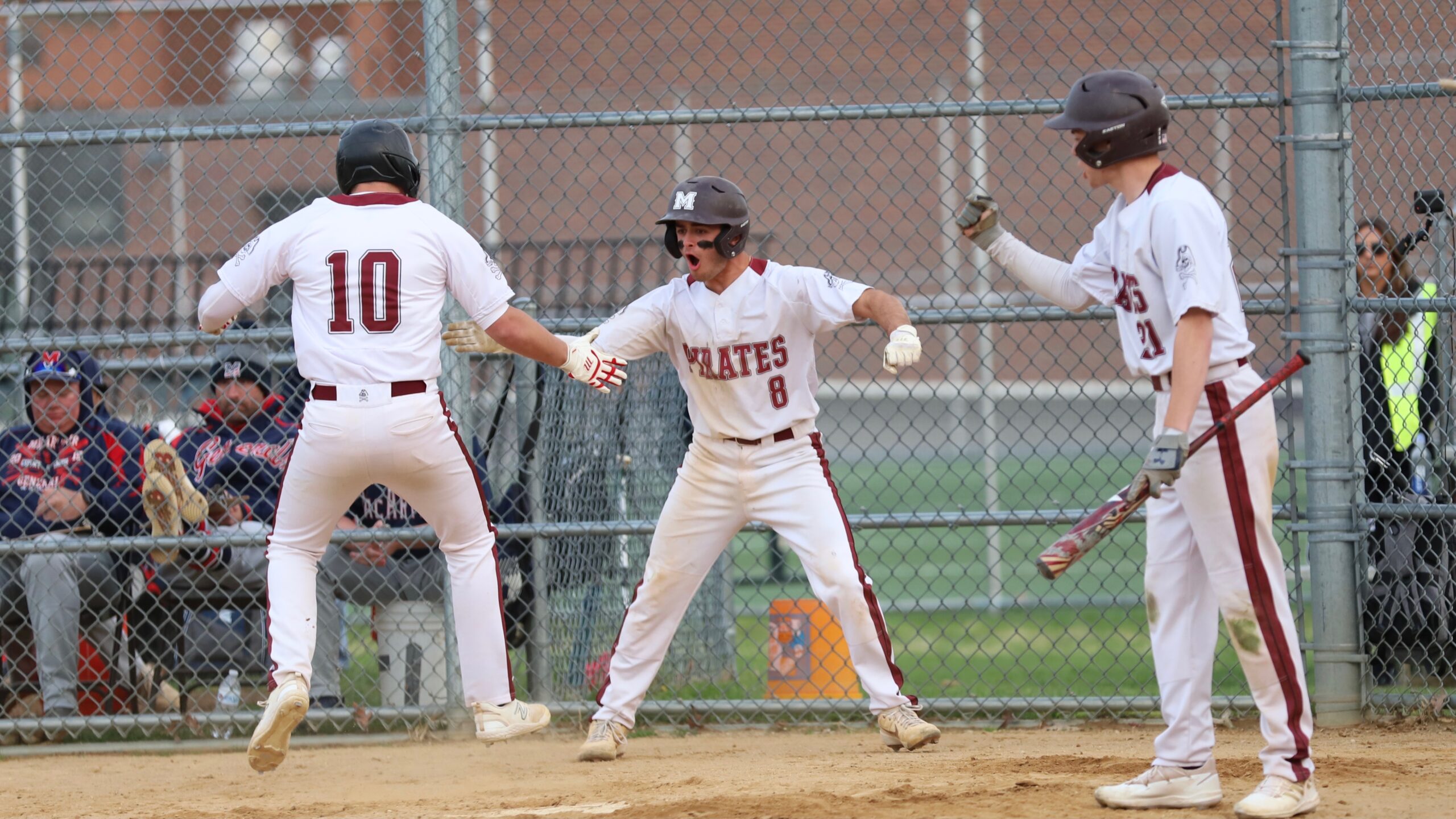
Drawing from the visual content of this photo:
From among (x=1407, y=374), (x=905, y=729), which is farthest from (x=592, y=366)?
(x=1407, y=374)

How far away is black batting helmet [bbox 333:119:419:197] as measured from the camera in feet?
14.9

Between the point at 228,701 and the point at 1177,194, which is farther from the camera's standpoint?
the point at 228,701

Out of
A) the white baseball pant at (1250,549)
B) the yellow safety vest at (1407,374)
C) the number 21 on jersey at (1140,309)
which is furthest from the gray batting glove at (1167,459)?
the yellow safety vest at (1407,374)

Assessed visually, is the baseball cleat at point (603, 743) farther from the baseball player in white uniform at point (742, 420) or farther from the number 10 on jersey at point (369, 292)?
the number 10 on jersey at point (369, 292)

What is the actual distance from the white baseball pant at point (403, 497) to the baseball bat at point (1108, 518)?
1788mm

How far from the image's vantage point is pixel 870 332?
51.2 ft

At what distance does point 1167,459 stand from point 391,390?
2.22 metres

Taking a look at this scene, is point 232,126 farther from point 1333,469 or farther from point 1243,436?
point 1333,469

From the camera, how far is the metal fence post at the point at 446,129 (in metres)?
5.68

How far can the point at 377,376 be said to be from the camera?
436cm

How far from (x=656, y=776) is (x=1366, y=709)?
2633 millimetres

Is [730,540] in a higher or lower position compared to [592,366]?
lower

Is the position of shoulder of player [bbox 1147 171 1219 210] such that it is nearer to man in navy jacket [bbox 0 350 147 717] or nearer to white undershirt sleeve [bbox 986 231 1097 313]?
white undershirt sleeve [bbox 986 231 1097 313]

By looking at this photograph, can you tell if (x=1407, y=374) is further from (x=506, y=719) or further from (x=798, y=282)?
(x=506, y=719)
